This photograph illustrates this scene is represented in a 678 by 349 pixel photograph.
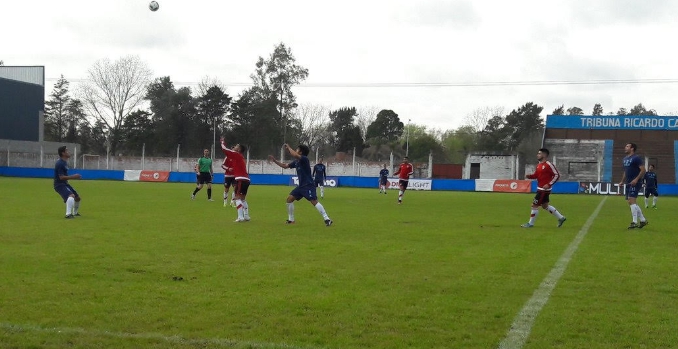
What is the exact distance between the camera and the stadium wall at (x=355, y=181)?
43781 mm

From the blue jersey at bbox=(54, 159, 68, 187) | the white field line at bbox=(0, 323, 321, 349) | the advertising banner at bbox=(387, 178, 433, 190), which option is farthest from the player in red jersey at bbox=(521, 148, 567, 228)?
the advertising banner at bbox=(387, 178, 433, 190)

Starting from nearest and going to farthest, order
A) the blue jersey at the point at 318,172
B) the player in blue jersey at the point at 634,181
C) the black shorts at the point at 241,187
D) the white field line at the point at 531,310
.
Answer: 1. the white field line at the point at 531,310
2. the player in blue jersey at the point at 634,181
3. the black shorts at the point at 241,187
4. the blue jersey at the point at 318,172

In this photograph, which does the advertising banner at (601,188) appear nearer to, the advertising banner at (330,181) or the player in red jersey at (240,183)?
the advertising banner at (330,181)

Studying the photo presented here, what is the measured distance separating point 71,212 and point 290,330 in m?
11.6

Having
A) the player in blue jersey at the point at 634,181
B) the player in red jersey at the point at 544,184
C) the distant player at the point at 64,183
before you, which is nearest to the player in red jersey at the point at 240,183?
the distant player at the point at 64,183

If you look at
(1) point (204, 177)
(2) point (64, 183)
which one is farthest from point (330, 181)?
(2) point (64, 183)

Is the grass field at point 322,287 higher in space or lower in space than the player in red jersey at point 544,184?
lower

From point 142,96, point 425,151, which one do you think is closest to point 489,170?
point 425,151

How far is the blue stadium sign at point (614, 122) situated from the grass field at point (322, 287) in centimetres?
5203

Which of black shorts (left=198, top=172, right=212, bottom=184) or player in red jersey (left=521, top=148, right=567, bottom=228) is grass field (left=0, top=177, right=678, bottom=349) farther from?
black shorts (left=198, top=172, right=212, bottom=184)

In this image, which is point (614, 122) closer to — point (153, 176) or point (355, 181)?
point (355, 181)

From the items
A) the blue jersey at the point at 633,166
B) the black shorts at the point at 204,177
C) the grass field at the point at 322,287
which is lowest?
the grass field at the point at 322,287

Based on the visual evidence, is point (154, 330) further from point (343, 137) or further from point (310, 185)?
point (343, 137)

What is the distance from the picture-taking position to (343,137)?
10231 centimetres
